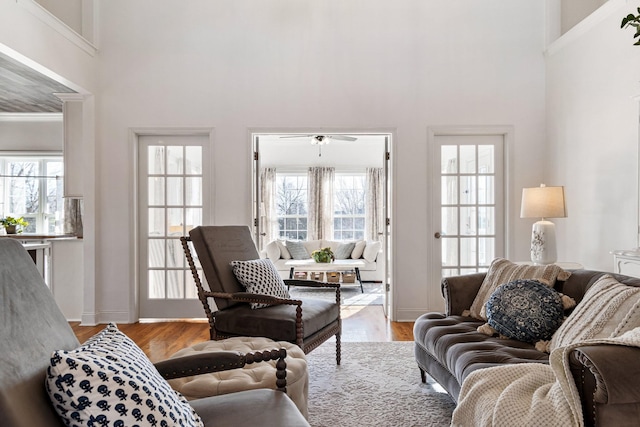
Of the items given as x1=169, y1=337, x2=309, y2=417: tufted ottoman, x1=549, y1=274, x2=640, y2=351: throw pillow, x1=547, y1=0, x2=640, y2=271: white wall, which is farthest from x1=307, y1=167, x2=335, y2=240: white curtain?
x1=549, y1=274, x2=640, y2=351: throw pillow

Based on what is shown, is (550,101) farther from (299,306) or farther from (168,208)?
(168,208)

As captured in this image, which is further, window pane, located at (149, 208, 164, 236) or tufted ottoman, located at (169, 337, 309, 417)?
window pane, located at (149, 208, 164, 236)

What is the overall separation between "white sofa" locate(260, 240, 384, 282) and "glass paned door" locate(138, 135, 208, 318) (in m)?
2.89

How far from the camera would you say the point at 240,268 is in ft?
10.5

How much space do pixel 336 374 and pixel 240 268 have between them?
978 millimetres

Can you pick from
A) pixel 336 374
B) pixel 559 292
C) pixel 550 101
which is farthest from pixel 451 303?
pixel 550 101

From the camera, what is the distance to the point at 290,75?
4.68 metres

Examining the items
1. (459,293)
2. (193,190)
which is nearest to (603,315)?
(459,293)

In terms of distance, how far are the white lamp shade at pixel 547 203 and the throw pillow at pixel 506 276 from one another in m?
1.09

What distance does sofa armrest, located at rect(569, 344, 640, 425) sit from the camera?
Answer: 144 centimetres

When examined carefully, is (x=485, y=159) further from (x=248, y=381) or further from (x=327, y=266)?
(x=248, y=381)

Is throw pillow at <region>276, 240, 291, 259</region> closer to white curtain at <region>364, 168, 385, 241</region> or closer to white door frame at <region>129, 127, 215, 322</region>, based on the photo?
white curtain at <region>364, 168, 385, 241</region>

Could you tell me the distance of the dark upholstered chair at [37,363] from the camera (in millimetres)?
1002

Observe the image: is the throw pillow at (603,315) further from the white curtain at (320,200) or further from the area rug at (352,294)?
the white curtain at (320,200)
